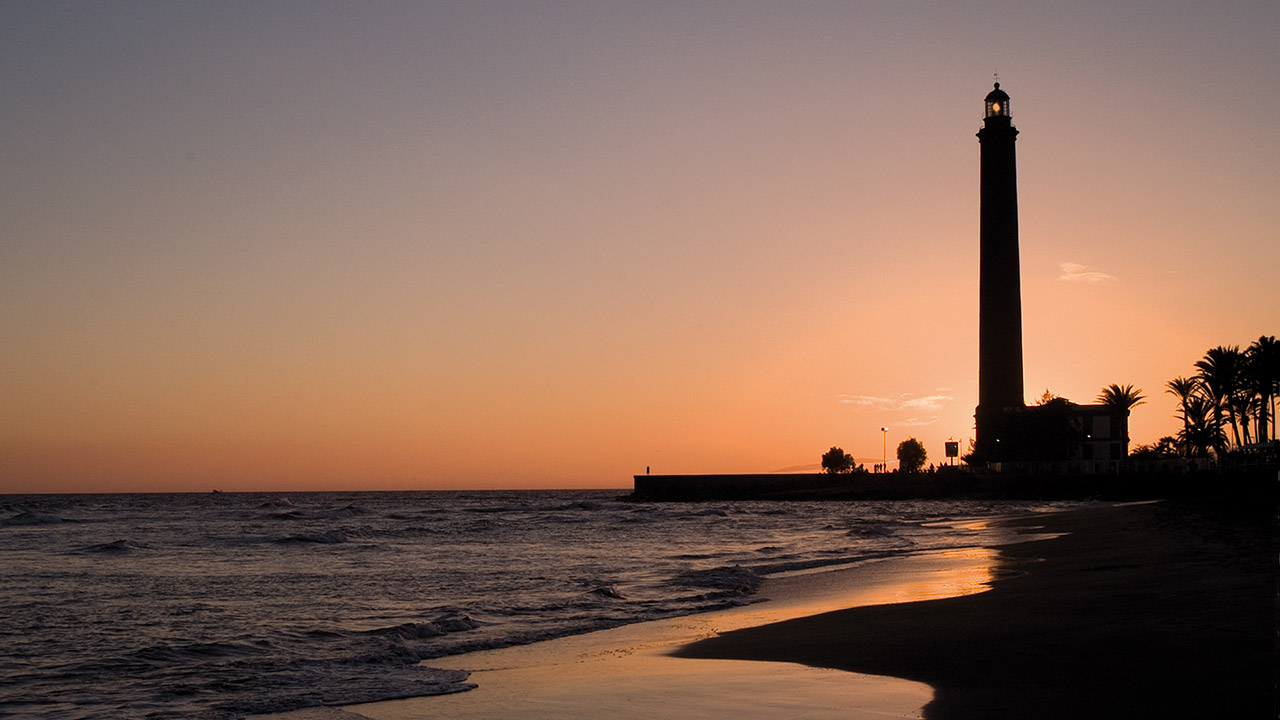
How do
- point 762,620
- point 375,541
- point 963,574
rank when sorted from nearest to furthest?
point 762,620
point 963,574
point 375,541

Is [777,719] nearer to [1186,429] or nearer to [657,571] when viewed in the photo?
[657,571]

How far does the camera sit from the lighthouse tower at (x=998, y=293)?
85.9 meters

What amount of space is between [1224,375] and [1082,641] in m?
83.7

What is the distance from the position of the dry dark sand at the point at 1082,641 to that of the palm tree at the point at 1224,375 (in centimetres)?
7243

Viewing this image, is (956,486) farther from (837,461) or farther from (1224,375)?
(837,461)

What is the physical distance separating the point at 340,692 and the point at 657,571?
545 inches

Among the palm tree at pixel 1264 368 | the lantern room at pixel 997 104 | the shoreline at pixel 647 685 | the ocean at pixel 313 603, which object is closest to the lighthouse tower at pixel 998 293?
the lantern room at pixel 997 104

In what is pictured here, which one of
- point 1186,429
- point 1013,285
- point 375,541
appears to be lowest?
point 375,541

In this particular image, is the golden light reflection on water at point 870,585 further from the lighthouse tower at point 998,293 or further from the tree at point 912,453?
the tree at point 912,453

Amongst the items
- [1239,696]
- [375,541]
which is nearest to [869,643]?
[1239,696]

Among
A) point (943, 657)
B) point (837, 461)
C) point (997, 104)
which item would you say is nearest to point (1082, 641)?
point (943, 657)

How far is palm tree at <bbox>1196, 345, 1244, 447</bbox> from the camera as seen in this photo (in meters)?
81.6

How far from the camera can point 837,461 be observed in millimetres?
156000

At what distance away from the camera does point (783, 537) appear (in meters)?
37.0
